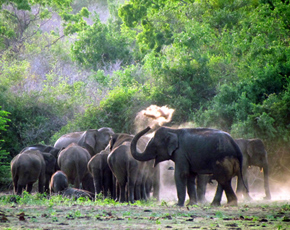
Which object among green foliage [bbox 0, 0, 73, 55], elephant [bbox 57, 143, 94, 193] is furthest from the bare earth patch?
green foliage [bbox 0, 0, 73, 55]

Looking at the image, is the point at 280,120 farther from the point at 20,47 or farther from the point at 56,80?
the point at 20,47

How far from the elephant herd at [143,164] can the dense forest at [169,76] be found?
127 inches

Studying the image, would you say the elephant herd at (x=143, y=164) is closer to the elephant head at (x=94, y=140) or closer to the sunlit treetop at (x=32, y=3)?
the elephant head at (x=94, y=140)

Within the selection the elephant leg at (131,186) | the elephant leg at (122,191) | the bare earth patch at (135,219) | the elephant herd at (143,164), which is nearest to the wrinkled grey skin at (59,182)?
the elephant herd at (143,164)

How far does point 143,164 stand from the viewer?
14578 millimetres

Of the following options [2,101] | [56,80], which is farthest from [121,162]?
[56,80]

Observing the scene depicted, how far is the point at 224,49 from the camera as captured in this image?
29656 mm

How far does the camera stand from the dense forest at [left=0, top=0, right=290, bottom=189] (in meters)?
20.3

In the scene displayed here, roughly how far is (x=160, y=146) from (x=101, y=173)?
3.03m

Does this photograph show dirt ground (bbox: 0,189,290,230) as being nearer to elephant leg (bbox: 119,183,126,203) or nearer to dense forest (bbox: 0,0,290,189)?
elephant leg (bbox: 119,183,126,203)

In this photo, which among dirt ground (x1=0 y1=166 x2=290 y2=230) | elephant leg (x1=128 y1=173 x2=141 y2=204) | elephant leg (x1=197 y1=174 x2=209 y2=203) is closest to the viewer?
dirt ground (x1=0 y1=166 x2=290 y2=230)

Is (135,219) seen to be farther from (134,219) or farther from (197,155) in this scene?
(197,155)

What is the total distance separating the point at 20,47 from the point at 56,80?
7471 millimetres

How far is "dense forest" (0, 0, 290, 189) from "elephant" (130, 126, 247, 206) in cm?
688
